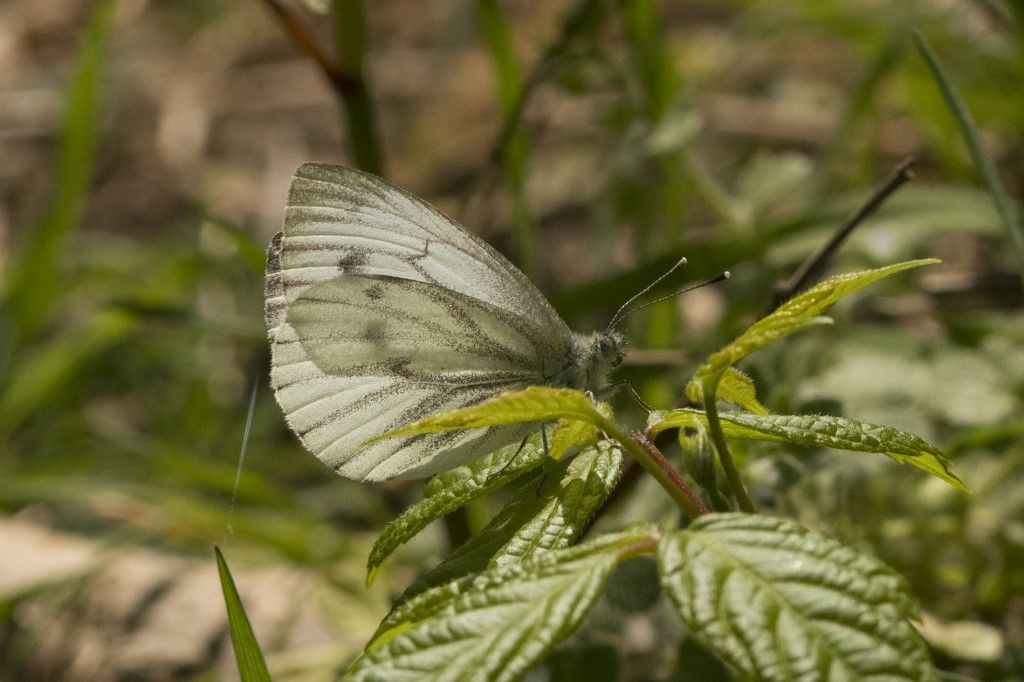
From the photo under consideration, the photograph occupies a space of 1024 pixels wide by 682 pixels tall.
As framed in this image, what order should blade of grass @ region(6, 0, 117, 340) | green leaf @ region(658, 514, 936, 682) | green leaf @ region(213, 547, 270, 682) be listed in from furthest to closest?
blade of grass @ region(6, 0, 117, 340), green leaf @ region(213, 547, 270, 682), green leaf @ region(658, 514, 936, 682)

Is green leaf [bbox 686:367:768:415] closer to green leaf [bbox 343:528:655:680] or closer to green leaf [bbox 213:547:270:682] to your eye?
green leaf [bbox 343:528:655:680]

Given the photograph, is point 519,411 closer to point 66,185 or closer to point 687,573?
point 687,573

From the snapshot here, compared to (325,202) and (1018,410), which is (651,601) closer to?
(325,202)

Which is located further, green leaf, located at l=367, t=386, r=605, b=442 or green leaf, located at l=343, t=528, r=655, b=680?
green leaf, located at l=367, t=386, r=605, b=442

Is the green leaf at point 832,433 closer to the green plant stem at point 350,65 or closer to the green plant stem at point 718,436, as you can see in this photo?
the green plant stem at point 718,436

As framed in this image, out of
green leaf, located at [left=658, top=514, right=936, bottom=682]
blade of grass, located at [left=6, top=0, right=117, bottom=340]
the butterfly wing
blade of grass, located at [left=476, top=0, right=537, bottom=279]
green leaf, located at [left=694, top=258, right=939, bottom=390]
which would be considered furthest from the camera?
blade of grass, located at [left=6, top=0, right=117, bottom=340]

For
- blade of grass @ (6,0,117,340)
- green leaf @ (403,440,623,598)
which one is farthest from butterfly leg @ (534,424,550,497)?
blade of grass @ (6,0,117,340)

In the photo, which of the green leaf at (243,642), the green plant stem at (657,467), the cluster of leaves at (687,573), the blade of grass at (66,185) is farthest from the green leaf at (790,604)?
the blade of grass at (66,185)
